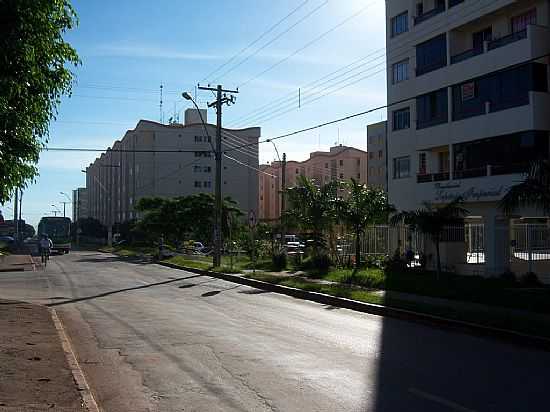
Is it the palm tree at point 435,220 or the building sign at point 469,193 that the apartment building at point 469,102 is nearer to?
the building sign at point 469,193

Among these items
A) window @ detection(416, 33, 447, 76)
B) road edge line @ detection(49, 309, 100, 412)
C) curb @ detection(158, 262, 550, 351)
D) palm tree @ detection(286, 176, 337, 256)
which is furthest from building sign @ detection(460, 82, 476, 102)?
road edge line @ detection(49, 309, 100, 412)

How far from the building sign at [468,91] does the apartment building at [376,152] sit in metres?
64.8

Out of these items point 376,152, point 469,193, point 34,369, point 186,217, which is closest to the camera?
point 34,369

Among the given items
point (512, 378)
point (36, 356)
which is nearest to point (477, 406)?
point (512, 378)

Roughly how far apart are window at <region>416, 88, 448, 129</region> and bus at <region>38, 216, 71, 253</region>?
34454mm

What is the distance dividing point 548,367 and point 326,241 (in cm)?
2300

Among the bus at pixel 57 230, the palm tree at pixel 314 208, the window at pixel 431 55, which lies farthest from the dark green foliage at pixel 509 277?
the bus at pixel 57 230

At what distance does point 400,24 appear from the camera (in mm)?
40750

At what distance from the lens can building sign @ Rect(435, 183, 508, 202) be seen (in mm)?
31141

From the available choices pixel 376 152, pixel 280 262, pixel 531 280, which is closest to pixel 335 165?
pixel 376 152

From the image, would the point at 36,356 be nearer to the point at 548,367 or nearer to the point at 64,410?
the point at 64,410

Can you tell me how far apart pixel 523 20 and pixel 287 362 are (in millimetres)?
27294

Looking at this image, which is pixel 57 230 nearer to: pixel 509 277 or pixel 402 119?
pixel 402 119

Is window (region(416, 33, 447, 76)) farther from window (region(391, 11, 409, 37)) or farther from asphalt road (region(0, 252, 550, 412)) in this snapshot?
asphalt road (region(0, 252, 550, 412))
